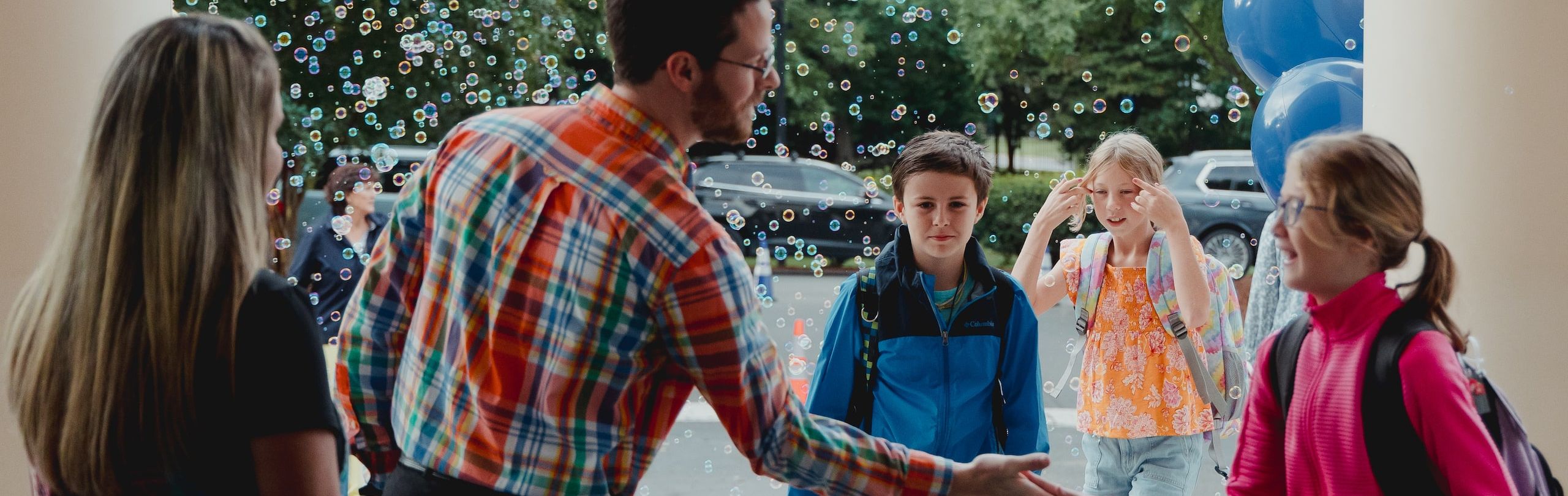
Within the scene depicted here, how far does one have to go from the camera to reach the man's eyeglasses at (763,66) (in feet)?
5.96

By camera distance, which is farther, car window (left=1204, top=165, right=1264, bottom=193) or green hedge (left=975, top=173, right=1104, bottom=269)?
green hedge (left=975, top=173, right=1104, bottom=269)

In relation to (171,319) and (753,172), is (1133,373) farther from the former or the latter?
(753,172)

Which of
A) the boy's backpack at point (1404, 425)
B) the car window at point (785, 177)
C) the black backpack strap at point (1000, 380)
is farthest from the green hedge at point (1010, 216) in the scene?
the boy's backpack at point (1404, 425)

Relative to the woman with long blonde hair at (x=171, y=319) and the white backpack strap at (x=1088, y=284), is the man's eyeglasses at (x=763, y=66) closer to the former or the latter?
the woman with long blonde hair at (x=171, y=319)

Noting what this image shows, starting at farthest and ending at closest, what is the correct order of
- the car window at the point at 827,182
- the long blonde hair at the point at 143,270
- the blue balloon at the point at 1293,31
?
the car window at the point at 827,182 → the blue balloon at the point at 1293,31 → the long blonde hair at the point at 143,270

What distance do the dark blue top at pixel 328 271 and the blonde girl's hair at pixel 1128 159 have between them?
2788 mm

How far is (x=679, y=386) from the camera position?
1781 mm

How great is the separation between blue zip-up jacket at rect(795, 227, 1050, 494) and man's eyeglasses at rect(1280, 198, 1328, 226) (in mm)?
717

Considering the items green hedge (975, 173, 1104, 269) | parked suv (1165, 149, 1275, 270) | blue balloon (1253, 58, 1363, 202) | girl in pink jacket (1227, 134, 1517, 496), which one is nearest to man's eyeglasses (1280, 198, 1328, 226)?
girl in pink jacket (1227, 134, 1517, 496)

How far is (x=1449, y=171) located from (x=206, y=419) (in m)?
3.03

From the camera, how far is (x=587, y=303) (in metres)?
1.63

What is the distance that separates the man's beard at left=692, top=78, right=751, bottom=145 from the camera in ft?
5.96

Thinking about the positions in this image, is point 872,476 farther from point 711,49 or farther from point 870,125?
point 870,125

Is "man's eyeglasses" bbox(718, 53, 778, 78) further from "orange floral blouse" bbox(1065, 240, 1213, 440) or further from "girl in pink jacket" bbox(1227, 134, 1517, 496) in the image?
"orange floral blouse" bbox(1065, 240, 1213, 440)
